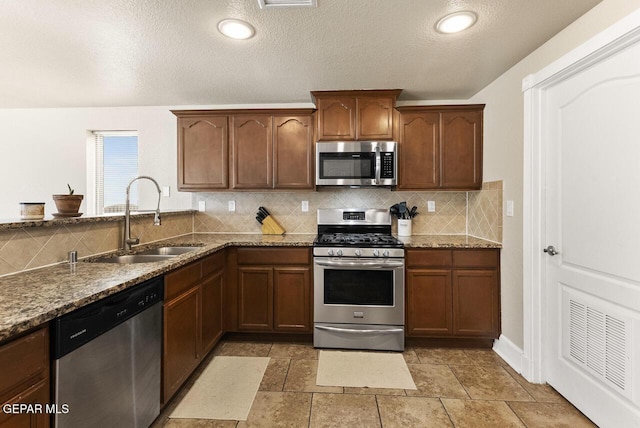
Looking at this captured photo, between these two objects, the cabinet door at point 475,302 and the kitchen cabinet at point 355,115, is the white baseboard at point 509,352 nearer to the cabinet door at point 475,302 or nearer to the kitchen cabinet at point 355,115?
the cabinet door at point 475,302

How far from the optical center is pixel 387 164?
2.88m

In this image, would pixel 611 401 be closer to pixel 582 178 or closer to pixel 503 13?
pixel 582 178

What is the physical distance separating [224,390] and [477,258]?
7.40ft

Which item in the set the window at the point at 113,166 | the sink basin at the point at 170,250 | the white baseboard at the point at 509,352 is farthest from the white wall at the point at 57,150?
the white baseboard at the point at 509,352

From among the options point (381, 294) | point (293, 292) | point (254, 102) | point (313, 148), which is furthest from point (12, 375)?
point (254, 102)

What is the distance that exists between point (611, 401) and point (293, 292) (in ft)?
7.08

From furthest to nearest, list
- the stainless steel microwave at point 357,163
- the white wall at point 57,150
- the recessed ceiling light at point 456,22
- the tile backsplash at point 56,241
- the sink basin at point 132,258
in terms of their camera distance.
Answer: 1. the white wall at point 57,150
2. the stainless steel microwave at point 357,163
3. the sink basin at point 132,258
4. the recessed ceiling light at point 456,22
5. the tile backsplash at point 56,241

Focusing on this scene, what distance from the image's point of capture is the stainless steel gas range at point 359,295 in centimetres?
263

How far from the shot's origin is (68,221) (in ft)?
5.94

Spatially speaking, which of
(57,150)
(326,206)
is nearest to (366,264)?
(326,206)

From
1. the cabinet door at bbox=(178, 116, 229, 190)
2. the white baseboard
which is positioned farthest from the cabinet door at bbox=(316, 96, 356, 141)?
the white baseboard

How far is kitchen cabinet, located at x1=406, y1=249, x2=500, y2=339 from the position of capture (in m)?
2.65

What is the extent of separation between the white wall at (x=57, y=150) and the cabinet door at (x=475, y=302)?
304cm

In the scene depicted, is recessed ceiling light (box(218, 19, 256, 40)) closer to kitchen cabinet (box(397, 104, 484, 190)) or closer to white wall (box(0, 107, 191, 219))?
kitchen cabinet (box(397, 104, 484, 190))
